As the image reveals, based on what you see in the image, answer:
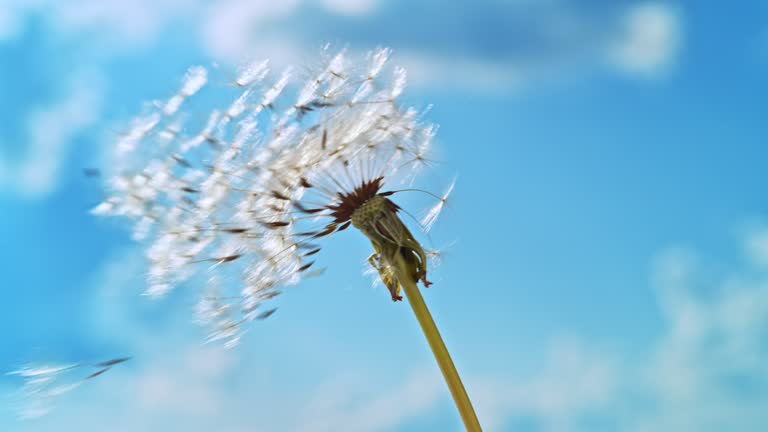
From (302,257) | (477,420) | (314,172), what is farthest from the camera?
(302,257)

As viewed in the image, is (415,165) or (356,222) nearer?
(356,222)

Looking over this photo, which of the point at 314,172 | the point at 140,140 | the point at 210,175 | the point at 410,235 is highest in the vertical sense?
the point at 140,140

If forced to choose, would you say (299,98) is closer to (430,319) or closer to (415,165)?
(415,165)

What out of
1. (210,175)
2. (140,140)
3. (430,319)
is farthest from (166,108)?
(430,319)

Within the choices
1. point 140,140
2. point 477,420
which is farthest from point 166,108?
point 477,420

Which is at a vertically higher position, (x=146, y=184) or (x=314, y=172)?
(x=146, y=184)

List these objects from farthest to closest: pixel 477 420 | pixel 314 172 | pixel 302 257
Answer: pixel 302 257, pixel 314 172, pixel 477 420
